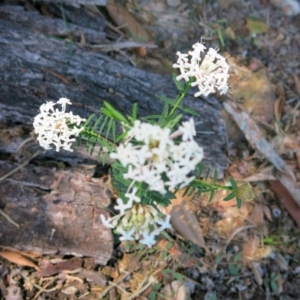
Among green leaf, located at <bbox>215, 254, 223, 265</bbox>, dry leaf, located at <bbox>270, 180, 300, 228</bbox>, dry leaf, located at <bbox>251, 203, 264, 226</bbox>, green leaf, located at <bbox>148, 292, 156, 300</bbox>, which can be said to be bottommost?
green leaf, located at <bbox>148, 292, 156, 300</bbox>

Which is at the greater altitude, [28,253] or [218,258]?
[218,258]

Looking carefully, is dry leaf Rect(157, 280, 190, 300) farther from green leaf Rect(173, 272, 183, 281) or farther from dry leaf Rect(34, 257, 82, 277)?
dry leaf Rect(34, 257, 82, 277)

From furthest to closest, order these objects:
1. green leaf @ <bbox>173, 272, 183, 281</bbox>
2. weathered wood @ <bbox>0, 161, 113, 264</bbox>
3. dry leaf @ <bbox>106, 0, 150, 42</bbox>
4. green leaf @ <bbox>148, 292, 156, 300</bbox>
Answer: dry leaf @ <bbox>106, 0, 150, 42</bbox> < green leaf @ <bbox>173, 272, 183, 281</bbox> < green leaf @ <bbox>148, 292, 156, 300</bbox> < weathered wood @ <bbox>0, 161, 113, 264</bbox>

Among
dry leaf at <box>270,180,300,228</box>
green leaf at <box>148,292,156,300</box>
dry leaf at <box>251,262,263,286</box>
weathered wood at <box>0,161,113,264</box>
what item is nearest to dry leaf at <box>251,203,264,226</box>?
dry leaf at <box>270,180,300,228</box>

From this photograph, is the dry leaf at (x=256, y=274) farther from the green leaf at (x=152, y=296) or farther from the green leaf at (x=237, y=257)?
the green leaf at (x=152, y=296)

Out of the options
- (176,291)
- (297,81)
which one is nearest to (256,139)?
(297,81)

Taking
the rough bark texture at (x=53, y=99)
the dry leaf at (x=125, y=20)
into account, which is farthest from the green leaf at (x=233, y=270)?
the dry leaf at (x=125, y=20)

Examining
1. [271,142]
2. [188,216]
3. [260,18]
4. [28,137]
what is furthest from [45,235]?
[260,18]

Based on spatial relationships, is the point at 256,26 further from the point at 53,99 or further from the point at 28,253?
the point at 28,253
